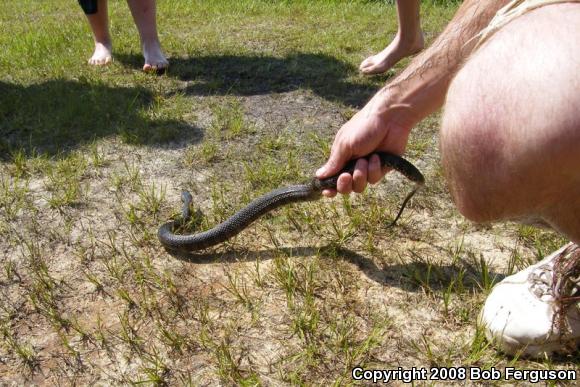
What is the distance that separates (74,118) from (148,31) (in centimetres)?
131

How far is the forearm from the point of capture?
2129 millimetres

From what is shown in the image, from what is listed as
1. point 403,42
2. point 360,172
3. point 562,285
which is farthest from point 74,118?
point 562,285

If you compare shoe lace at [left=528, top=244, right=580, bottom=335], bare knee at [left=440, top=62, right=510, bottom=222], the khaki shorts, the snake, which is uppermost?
the khaki shorts

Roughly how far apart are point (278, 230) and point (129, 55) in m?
3.25

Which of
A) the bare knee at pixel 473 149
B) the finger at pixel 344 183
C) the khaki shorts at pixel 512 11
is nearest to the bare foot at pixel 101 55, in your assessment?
the finger at pixel 344 183

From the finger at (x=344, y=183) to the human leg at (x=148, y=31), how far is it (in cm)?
290

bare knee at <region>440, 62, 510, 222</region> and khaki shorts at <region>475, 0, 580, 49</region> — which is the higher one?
khaki shorts at <region>475, 0, 580, 49</region>

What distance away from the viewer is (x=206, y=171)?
3555mm

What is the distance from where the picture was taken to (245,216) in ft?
9.59

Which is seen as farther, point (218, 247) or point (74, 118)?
point (74, 118)

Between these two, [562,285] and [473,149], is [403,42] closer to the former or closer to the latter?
[562,285]

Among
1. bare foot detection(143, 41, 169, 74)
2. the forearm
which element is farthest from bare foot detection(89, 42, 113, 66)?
the forearm

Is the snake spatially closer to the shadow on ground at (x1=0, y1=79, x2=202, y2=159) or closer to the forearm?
the forearm

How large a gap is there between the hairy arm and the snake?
0.14m
